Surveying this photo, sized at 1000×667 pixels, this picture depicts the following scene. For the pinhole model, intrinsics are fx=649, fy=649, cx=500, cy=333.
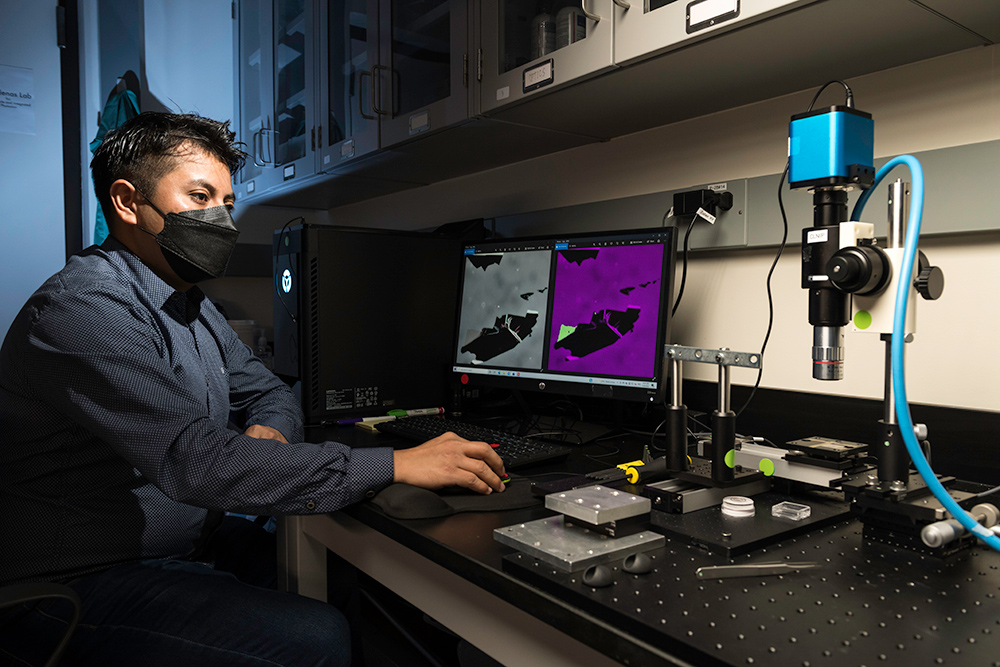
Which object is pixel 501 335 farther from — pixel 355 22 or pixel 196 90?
pixel 196 90

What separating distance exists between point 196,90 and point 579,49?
2433 millimetres

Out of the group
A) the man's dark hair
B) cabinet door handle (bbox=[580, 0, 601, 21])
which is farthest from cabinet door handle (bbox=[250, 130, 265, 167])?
cabinet door handle (bbox=[580, 0, 601, 21])

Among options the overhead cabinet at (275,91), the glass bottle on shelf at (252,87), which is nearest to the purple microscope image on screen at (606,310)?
the overhead cabinet at (275,91)

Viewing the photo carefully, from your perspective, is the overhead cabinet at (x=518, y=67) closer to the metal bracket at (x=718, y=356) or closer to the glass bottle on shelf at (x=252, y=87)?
the glass bottle on shelf at (x=252, y=87)

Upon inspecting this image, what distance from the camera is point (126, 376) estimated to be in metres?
0.99

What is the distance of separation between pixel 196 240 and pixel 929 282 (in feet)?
3.98

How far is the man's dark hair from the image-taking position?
4.10ft

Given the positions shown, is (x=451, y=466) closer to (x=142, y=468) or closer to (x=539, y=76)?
(x=142, y=468)

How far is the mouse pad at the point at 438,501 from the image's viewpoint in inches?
35.3

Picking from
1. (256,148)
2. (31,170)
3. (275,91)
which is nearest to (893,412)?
(275,91)

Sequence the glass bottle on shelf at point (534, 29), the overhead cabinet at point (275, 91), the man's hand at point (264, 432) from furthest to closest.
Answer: the overhead cabinet at point (275, 91) < the man's hand at point (264, 432) < the glass bottle on shelf at point (534, 29)

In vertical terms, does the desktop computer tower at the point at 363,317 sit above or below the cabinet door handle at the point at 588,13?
below

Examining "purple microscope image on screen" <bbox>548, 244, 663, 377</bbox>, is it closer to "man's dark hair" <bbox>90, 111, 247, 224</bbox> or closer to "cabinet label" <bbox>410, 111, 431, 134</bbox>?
"cabinet label" <bbox>410, 111, 431, 134</bbox>

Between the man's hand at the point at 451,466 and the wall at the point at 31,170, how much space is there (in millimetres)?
2356
